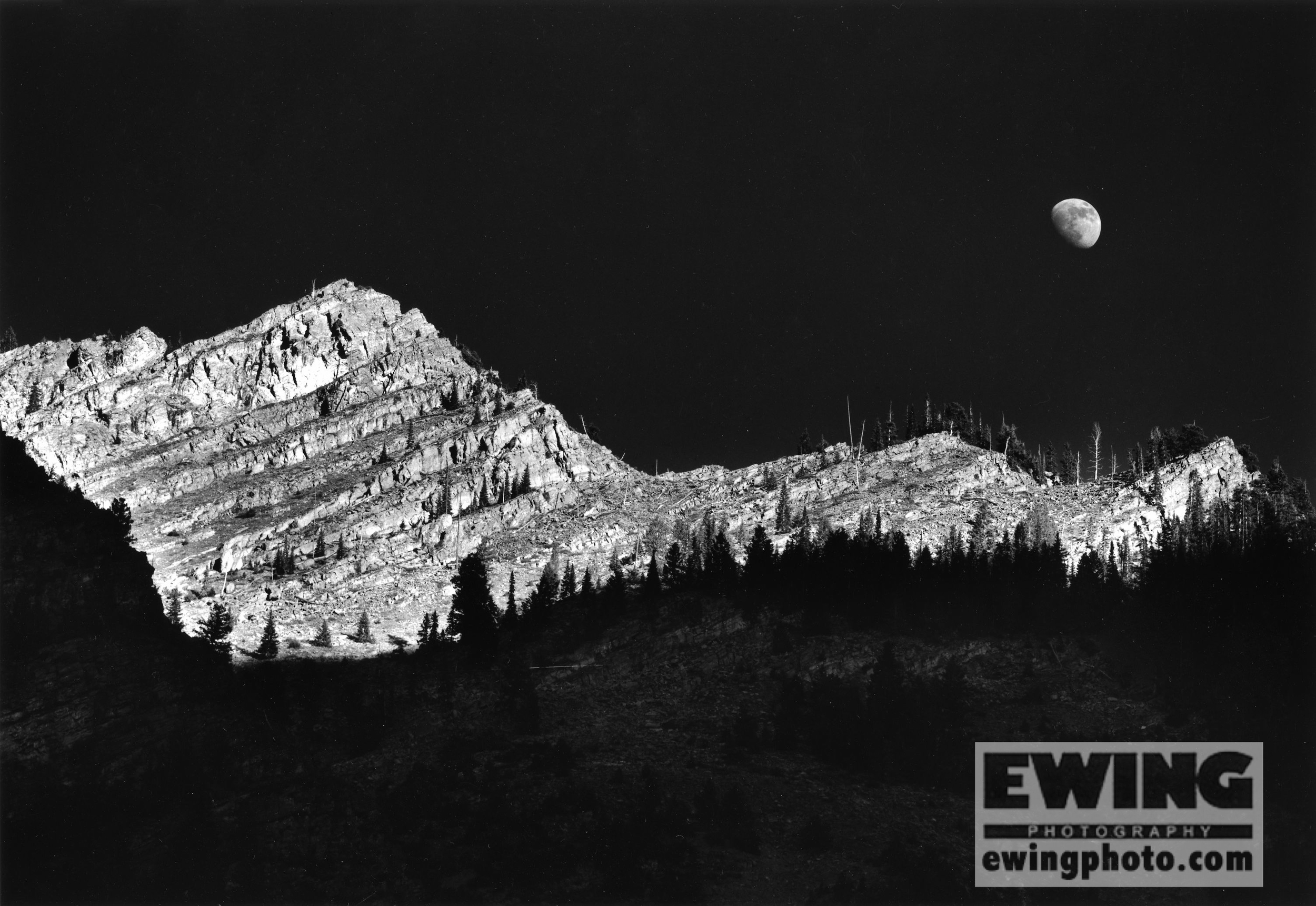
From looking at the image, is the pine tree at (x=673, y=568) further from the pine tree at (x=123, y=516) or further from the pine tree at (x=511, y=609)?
the pine tree at (x=123, y=516)

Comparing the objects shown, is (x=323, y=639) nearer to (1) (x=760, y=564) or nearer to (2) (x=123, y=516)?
(2) (x=123, y=516)

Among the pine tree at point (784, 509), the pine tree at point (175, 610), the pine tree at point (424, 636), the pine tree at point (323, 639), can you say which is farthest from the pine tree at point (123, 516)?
the pine tree at point (784, 509)

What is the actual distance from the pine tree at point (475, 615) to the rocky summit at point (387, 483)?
5521 millimetres

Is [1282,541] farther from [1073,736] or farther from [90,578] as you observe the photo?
[90,578]

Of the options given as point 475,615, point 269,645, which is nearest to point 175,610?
point 269,645

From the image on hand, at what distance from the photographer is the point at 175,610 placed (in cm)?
12519

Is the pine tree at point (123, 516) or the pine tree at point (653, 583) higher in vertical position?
the pine tree at point (123, 516)

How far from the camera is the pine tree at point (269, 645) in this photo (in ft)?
398

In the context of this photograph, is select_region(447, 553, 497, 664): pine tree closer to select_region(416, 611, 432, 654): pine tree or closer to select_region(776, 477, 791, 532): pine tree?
select_region(416, 611, 432, 654): pine tree

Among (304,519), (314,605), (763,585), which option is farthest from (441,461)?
(763,585)

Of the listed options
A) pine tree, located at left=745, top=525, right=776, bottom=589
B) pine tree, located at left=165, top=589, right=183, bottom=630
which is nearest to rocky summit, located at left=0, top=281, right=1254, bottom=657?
pine tree, located at left=165, top=589, right=183, bottom=630

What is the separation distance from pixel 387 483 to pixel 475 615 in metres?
47.7

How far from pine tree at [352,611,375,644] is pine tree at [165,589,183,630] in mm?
16348

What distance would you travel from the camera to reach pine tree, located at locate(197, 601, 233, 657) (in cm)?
11769
